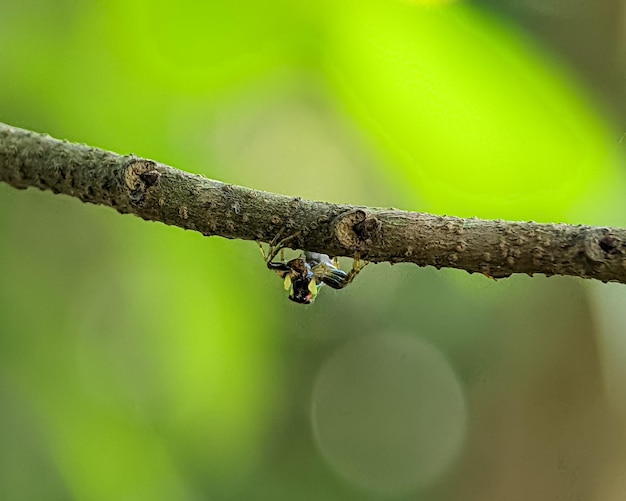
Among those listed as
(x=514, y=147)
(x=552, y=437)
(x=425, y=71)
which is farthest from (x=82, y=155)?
(x=552, y=437)

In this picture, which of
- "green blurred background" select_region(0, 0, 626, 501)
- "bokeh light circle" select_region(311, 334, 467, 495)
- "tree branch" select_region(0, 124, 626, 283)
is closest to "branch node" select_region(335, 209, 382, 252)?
"tree branch" select_region(0, 124, 626, 283)

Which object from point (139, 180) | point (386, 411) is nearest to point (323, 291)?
point (386, 411)

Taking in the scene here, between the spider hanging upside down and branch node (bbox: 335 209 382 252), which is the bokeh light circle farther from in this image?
branch node (bbox: 335 209 382 252)

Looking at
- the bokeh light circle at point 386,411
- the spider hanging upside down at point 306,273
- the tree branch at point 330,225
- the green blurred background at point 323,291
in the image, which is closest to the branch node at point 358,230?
the tree branch at point 330,225

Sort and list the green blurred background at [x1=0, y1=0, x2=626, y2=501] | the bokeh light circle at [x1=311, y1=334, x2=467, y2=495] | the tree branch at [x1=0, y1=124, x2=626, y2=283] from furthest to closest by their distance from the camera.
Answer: the bokeh light circle at [x1=311, y1=334, x2=467, y2=495] < the green blurred background at [x1=0, y1=0, x2=626, y2=501] < the tree branch at [x1=0, y1=124, x2=626, y2=283]

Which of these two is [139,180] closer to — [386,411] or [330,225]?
[330,225]
